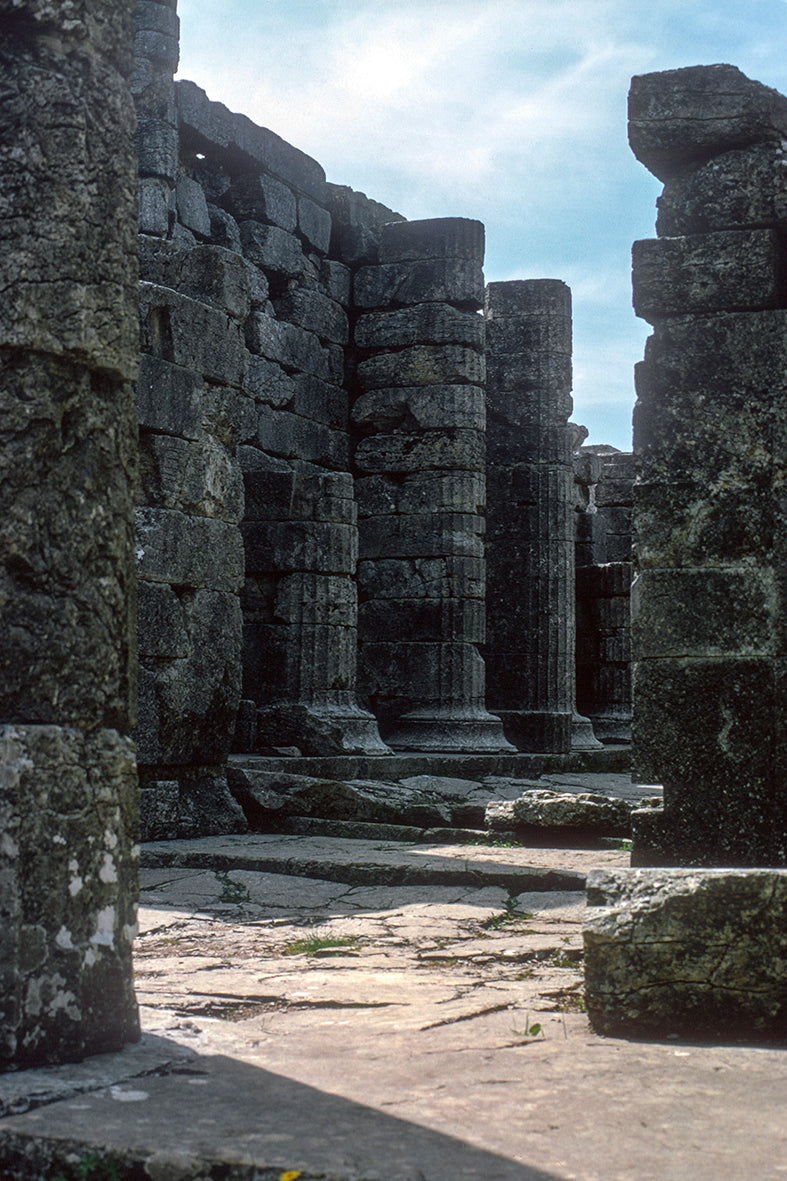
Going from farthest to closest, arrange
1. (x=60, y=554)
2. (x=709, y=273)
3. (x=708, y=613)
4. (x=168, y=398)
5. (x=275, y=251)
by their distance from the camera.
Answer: (x=275, y=251) → (x=168, y=398) → (x=709, y=273) → (x=708, y=613) → (x=60, y=554)

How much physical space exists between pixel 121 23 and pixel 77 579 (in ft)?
4.41

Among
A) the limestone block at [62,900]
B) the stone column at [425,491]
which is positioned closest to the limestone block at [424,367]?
the stone column at [425,491]

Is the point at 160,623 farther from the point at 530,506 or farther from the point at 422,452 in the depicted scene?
the point at 530,506

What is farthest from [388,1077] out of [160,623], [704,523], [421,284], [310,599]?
[421,284]

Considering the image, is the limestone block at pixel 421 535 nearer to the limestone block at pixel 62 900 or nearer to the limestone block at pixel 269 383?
the limestone block at pixel 269 383

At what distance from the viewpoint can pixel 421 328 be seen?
12.5m

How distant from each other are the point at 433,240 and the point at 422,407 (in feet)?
5.30

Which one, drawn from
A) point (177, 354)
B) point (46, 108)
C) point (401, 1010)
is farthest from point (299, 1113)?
point (177, 354)

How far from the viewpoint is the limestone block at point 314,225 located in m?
12.4

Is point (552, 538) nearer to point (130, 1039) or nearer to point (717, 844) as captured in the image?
point (717, 844)

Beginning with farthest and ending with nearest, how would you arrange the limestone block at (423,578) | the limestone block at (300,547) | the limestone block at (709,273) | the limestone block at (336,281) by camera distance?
the limestone block at (336,281), the limestone block at (423,578), the limestone block at (300,547), the limestone block at (709,273)

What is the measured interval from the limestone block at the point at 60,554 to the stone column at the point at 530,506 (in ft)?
34.0

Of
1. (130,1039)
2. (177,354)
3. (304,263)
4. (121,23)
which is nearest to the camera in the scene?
(130,1039)

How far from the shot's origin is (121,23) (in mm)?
3164
